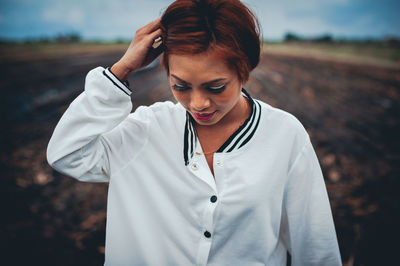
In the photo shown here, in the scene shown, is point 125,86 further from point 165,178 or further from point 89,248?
point 89,248

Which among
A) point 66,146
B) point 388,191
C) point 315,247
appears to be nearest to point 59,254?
point 66,146

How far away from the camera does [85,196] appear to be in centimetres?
389

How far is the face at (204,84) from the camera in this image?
1230mm

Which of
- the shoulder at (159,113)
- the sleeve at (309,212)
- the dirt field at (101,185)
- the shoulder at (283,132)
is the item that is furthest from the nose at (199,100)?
the dirt field at (101,185)

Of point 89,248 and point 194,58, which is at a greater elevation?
point 194,58

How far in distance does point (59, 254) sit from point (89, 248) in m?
0.33

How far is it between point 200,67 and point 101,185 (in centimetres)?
352

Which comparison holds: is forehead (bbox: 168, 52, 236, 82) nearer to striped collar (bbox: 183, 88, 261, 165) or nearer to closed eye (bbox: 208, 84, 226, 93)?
closed eye (bbox: 208, 84, 226, 93)

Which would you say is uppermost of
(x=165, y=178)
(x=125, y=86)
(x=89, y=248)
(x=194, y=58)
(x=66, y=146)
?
(x=194, y=58)

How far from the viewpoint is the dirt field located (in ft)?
9.95

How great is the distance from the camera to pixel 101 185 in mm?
4113

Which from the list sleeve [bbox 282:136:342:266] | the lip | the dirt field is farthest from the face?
the dirt field

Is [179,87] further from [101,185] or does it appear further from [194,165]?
[101,185]

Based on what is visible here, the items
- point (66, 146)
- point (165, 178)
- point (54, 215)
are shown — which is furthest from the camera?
point (54, 215)
